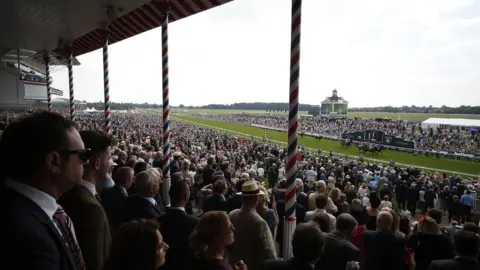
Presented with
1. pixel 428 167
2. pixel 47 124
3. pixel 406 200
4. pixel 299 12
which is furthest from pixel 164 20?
pixel 428 167

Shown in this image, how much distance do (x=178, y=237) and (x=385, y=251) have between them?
272 centimetres

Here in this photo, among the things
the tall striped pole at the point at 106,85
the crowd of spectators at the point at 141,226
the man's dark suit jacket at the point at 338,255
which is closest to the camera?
the crowd of spectators at the point at 141,226

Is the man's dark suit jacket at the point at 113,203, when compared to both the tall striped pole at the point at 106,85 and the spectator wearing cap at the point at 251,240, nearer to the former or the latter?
the spectator wearing cap at the point at 251,240

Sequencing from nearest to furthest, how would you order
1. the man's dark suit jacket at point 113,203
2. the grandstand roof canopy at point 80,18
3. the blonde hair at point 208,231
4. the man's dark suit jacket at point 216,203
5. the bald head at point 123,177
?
the blonde hair at point 208,231
the man's dark suit jacket at point 113,203
the bald head at point 123,177
the man's dark suit jacket at point 216,203
the grandstand roof canopy at point 80,18

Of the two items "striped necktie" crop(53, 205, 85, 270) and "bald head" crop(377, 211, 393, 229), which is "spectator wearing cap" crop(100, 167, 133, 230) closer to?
"striped necktie" crop(53, 205, 85, 270)

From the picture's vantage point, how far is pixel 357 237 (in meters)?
5.34

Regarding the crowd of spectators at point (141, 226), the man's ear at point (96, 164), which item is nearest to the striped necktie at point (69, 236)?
the crowd of spectators at point (141, 226)

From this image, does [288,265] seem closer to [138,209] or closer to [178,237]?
[178,237]

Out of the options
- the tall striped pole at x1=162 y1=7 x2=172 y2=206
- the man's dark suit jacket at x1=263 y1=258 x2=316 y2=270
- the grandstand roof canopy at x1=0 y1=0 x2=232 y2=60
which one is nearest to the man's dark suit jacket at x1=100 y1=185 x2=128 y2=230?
the man's dark suit jacket at x1=263 y1=258 x2=316 y2=270

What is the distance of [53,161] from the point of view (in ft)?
6.15

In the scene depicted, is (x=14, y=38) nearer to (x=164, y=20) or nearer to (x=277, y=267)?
(x=164, y=20)

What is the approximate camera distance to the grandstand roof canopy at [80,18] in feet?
31.9

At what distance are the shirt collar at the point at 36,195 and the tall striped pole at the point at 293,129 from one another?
12.0ft

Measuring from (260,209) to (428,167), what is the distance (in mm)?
32070
